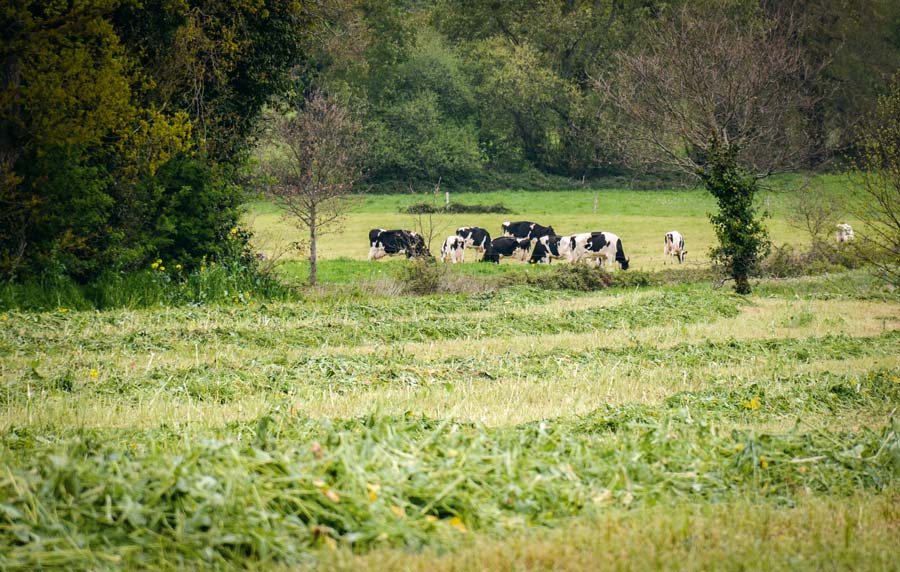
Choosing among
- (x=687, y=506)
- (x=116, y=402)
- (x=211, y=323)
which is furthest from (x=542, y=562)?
(x=211, y=323)

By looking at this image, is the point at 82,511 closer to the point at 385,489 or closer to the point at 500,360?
the point at 385,489

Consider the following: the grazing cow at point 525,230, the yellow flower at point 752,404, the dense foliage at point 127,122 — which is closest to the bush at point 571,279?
the dense foliage at point 127,122

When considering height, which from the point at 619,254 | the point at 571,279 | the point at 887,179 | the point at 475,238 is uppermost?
the point at 887,179

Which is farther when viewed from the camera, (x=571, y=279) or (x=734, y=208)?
(x=571, y=279)

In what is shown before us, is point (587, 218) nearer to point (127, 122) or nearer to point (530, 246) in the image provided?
point (530, 246)

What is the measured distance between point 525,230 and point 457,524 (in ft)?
118

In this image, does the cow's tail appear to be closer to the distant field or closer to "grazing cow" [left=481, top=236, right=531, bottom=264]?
the distant field

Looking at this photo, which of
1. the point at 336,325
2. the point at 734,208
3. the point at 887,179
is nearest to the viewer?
the point at 336,325

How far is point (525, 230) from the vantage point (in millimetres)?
41094

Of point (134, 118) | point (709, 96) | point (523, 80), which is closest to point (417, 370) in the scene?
point (134, 118)

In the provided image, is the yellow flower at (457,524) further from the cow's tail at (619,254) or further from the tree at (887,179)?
the cow's tail at (619,254)

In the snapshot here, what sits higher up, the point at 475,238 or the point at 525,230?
the point at 525,230

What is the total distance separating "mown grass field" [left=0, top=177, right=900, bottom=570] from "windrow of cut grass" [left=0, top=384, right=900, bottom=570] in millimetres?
16

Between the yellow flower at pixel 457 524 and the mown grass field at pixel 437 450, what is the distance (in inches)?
1.4
